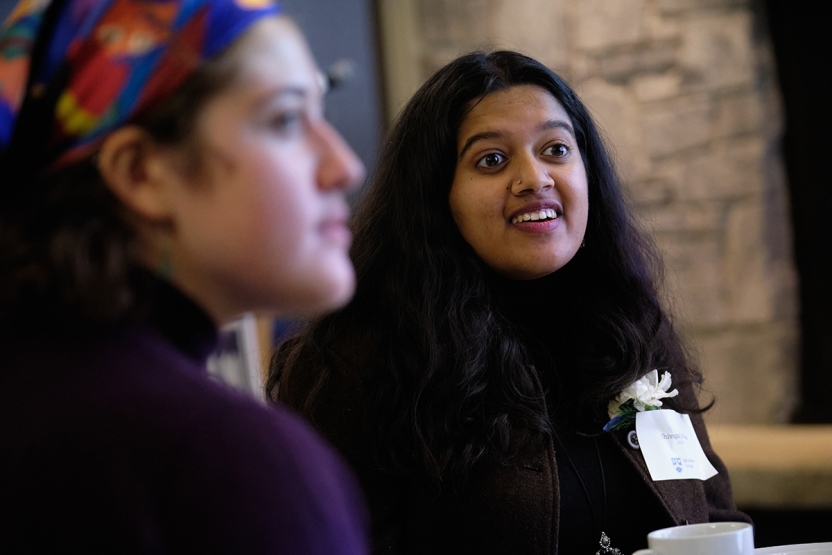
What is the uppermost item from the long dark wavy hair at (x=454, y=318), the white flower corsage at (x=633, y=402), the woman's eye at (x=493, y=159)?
the woman's eye at (x=493, y=159)

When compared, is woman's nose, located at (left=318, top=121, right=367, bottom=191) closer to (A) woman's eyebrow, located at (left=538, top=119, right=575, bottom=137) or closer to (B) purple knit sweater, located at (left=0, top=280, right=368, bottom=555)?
(B) purple knit sweater, located at (left=0, top=280, right=368, bottom=555)

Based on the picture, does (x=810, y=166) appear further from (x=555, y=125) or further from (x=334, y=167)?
(x=334, y=167)

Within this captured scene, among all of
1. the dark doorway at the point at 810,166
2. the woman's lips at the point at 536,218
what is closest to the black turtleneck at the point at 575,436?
the woman's lips at the point at 536,218

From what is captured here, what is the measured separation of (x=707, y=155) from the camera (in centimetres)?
263

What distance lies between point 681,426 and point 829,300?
54.4 inches

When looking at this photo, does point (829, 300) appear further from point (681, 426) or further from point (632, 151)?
point (681, 426)

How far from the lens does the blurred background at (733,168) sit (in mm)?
2500

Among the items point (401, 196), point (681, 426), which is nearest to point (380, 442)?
point (401, 196)

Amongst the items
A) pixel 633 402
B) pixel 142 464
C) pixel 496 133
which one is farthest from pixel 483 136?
pixel 142 464

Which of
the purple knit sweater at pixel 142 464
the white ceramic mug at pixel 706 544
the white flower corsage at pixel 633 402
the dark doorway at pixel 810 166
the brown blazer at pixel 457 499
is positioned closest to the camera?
the purple knit sweater at pixel 142 464

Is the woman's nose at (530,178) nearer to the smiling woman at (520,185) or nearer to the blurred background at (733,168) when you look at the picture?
the smiling woman at (520,185)

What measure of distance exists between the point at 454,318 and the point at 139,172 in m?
0.82

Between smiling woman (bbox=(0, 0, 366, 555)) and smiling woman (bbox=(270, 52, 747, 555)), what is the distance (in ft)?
2.37

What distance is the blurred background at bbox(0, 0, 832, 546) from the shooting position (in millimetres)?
2500
